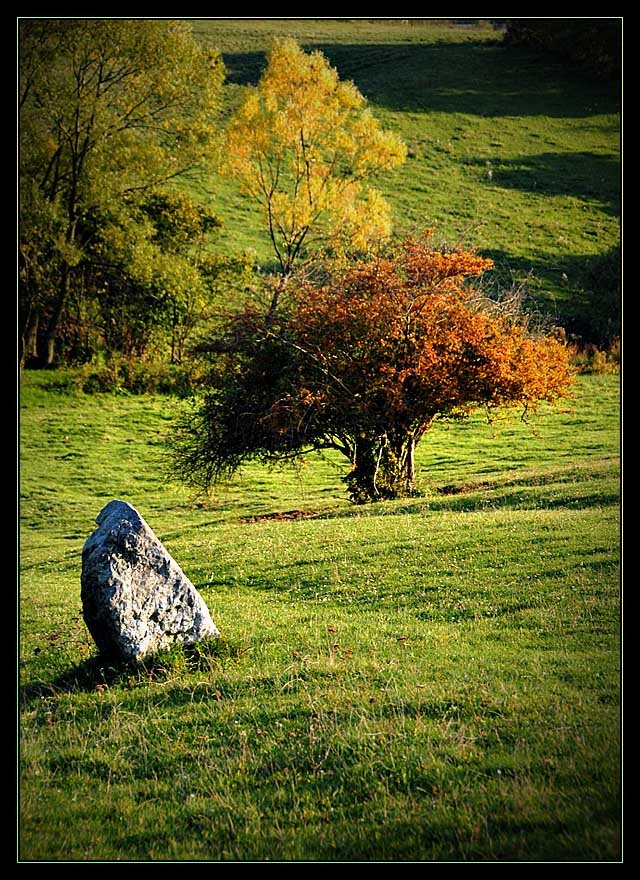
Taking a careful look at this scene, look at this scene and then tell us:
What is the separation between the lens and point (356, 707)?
26.9 ft

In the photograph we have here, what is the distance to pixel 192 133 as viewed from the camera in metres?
42.3

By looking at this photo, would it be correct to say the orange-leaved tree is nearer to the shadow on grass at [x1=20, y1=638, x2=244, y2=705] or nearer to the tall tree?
the shadow on grass at [x1=20, y1=638, x2=244, y2=705]

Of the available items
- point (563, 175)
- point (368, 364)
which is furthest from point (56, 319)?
point (563, 175)

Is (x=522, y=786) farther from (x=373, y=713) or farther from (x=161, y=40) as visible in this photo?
(x=161, y=40)

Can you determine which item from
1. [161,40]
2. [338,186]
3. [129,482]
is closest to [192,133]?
[161,40]

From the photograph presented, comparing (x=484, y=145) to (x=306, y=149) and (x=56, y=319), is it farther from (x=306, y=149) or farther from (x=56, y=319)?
(x=56, y=319)

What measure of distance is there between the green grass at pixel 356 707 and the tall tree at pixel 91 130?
23.5 m

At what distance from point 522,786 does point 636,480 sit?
4.28 metres

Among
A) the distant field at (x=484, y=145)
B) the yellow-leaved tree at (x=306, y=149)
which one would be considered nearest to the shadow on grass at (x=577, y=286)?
the distant field at (x=484, y=145)

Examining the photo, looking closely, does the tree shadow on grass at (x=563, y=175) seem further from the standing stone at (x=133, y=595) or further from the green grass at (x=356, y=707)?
the standing stone at (x=133, y=595)

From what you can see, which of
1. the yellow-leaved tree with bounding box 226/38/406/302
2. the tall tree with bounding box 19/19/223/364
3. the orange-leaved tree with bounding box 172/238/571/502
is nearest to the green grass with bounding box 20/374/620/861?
the orange-leaved tree with bounding box 172/238/571/502

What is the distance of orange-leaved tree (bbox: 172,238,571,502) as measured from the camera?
23.6 m

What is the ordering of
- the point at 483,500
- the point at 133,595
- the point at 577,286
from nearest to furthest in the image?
1. the point at 133,595
2. the point at 483,500
3. the point at 577,286

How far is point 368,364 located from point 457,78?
139ft
